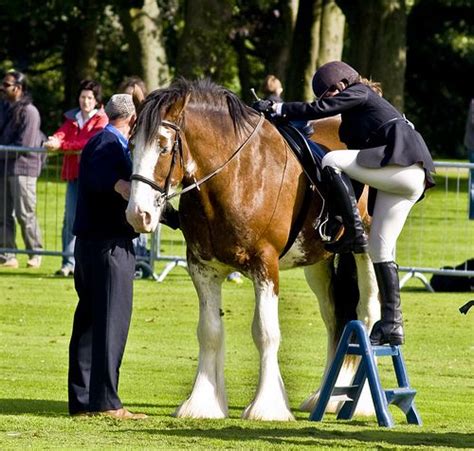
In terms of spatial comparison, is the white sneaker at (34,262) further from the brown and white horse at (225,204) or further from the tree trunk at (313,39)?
the tree trunk at (313,39)

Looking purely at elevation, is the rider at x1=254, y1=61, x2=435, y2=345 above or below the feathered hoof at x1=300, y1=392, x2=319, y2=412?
above

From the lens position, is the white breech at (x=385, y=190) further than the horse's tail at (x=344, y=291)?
No

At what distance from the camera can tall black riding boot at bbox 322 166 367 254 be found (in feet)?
34.6

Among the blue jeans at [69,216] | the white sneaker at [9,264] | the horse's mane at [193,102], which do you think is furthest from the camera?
the white sneaker at [9,264]

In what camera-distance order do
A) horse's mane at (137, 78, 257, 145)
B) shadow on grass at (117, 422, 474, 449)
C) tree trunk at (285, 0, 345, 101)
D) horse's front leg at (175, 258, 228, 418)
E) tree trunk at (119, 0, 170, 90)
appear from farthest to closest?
Answer: 1. tree trunk at (285, 0, 345, 101)
2. tree trunk at (119, 0, 170, 90)
3. horse's front leg at (175, 258, 228, 418)
4. horse's mane at (137, 78, 257, 145)
5. shadow on grass at (117, 422, 474, 449)

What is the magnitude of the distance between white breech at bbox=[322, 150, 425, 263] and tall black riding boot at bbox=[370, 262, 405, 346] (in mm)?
85

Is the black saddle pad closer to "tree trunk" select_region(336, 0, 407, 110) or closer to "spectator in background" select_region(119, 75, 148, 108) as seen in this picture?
"spectator in background" select_region(119, 75, 148, 108)

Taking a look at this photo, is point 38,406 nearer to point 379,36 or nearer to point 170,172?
point 170,172

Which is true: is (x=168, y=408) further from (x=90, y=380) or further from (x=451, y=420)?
(x=451, y=420)

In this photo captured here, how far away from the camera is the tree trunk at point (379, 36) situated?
33656 millimetres

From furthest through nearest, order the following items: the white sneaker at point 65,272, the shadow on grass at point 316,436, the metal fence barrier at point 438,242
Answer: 1. the white sneaker at point 65,272
2. the metal fence barrier at point 438,242
3. the shadow on grass at point 316,436

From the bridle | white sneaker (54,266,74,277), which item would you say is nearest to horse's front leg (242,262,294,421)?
the bridle

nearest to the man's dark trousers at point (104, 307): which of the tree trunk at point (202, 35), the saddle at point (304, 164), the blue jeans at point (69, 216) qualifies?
the saddle at point (304, 164)

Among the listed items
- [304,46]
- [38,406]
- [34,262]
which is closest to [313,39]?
[304,46]
